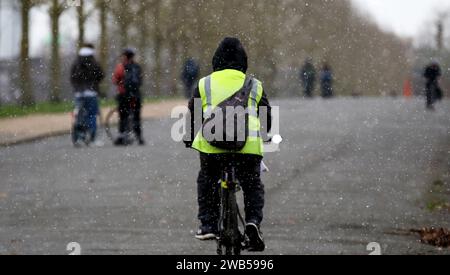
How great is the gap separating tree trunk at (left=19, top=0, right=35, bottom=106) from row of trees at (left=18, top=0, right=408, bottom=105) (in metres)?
0.03

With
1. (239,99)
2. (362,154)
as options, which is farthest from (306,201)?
(362,154)

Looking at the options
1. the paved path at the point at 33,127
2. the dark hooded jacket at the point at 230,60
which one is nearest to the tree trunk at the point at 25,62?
the paved path at the point at 33,127

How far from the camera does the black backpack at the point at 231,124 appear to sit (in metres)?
8.02

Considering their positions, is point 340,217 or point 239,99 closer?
point 239,99

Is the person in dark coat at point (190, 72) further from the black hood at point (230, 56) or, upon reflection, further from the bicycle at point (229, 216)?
the bicycle at point (229, 216)

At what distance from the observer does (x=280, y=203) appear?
532 inches

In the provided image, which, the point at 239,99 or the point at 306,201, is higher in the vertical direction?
the point at 239,99

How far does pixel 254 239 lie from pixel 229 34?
2188 inches

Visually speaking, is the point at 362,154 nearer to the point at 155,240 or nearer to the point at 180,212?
the point at 180,212

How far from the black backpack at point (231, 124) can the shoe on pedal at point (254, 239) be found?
57cm

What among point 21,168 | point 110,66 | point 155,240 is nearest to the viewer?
point 155,240

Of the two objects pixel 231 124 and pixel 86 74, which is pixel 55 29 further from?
pixel 231 124

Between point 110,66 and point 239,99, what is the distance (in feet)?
160

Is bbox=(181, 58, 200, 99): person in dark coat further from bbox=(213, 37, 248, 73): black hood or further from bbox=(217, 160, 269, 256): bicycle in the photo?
bbox=(217, 160, 269, 256): bicycle
